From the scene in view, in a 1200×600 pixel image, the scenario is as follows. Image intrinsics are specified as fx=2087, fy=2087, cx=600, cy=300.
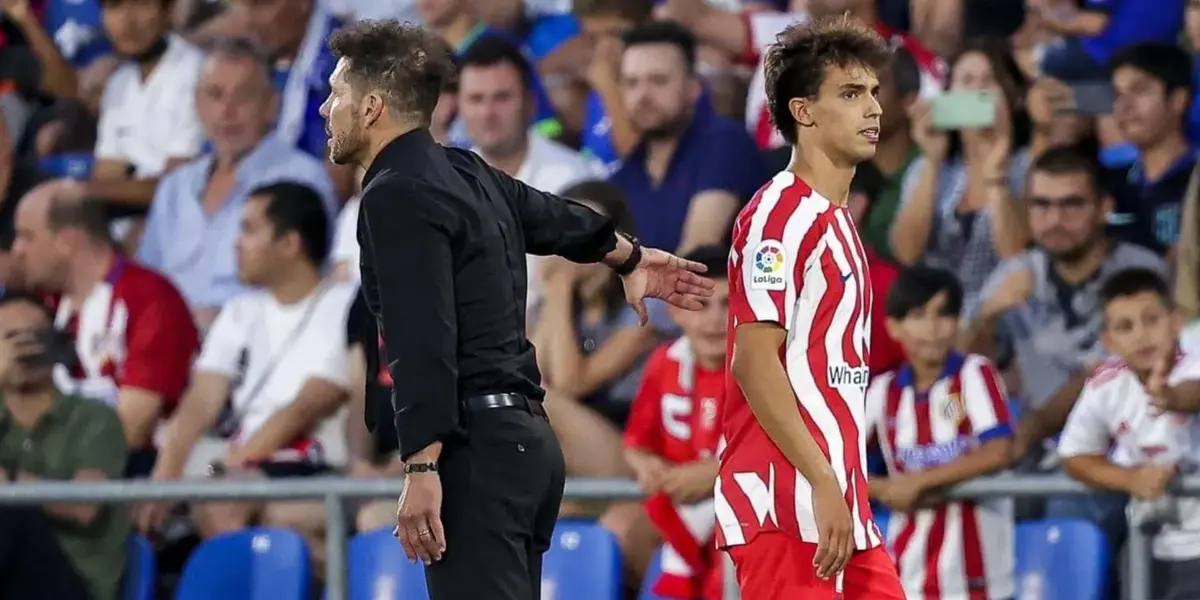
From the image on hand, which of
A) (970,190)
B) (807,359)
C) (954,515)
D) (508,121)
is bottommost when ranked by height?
(954,515)

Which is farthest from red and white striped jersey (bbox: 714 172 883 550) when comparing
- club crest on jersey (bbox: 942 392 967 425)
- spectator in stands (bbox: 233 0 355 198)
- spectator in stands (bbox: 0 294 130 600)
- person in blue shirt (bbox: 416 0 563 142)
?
spectator in stands (bbox: 233 0 355 198)

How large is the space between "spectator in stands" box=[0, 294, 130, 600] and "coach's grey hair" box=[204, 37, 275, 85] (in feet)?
5.58

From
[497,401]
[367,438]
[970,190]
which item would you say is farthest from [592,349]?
[497,401]

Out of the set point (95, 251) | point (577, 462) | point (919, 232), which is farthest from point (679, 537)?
point (95, 251)

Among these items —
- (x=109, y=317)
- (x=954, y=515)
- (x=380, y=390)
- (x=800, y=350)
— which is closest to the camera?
(x=800, y=350)

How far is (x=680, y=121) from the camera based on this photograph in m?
7.92

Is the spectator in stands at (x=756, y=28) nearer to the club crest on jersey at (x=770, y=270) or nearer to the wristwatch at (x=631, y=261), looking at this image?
the wristwatch at (x=631, y=261)

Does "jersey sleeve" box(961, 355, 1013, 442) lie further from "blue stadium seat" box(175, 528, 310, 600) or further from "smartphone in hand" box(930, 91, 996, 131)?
"blue stadium seat" box(175, 528, 310, 600)

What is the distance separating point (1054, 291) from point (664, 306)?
138 cm

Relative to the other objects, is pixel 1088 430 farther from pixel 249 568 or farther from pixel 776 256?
pixel 249 568

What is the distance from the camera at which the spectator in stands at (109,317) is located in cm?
816

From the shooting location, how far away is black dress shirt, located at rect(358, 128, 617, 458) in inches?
163

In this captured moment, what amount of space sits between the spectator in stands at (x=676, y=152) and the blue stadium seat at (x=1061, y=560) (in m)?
1.63

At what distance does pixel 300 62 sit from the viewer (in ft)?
31.0
